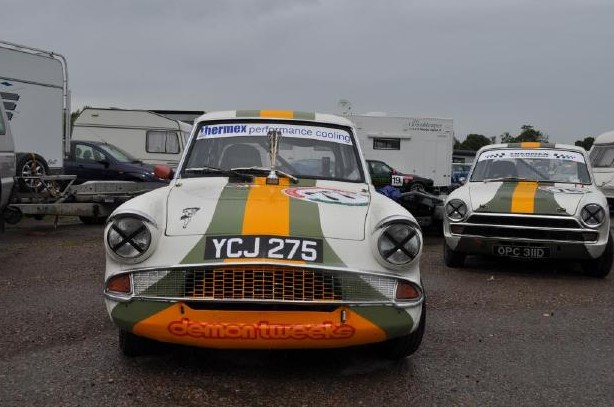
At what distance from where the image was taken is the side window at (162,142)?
18.5 m

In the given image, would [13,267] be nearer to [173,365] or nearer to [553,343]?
[173,365]

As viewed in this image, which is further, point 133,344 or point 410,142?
point 410,142

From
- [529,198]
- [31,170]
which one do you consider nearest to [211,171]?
[529,198]

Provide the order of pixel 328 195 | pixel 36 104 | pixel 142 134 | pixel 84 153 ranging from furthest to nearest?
pixel 142 134
pixel 84 153
pixel 36 104
pixel 328 195

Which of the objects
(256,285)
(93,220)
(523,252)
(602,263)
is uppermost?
(256,285)

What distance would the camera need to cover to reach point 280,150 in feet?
16.5

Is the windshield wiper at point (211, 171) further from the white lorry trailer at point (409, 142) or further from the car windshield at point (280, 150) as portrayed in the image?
the white lorry trailer at point (409, 142)

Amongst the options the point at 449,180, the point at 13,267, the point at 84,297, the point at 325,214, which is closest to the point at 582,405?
the point at 325,214

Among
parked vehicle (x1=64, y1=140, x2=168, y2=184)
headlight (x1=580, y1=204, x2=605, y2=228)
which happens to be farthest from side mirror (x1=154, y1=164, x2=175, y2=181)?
parked vehicle (x1=64, y1=140, x2=168, y2=184)

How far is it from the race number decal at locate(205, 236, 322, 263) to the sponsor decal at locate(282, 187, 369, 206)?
62 cm

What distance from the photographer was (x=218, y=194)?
421cm

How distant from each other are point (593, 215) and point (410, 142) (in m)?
16.2

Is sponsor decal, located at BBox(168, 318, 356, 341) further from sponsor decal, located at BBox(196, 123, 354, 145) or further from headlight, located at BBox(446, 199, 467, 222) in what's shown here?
headlight, located at BBox(446, 199, 467, 222)

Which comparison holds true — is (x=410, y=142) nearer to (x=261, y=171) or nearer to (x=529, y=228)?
(x=529, y=228)
